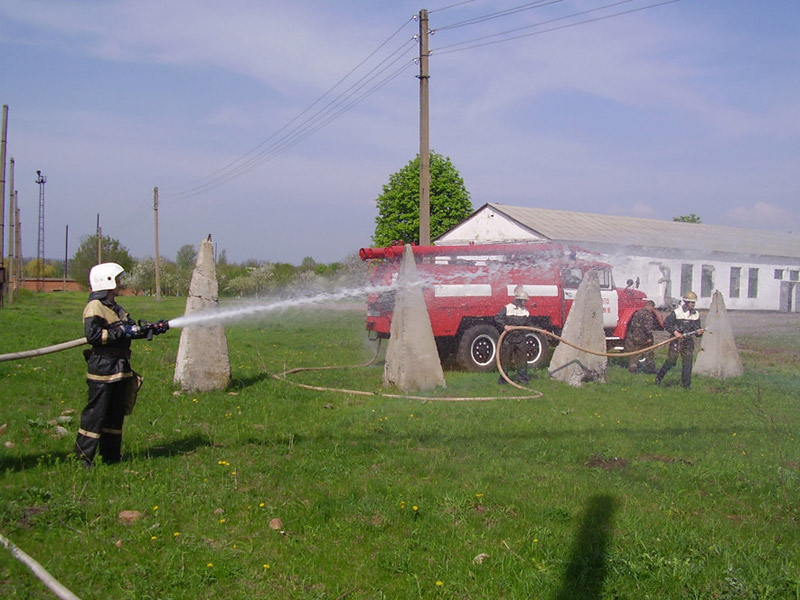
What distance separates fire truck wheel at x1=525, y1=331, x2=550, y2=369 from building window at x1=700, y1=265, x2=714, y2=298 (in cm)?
1654

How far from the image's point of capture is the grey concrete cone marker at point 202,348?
9.88 m

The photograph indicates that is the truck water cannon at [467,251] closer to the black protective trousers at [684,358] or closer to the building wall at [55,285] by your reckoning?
the black protective trousers at [684,358]

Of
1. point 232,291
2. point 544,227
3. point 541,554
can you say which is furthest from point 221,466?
point 232,291

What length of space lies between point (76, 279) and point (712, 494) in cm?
7927

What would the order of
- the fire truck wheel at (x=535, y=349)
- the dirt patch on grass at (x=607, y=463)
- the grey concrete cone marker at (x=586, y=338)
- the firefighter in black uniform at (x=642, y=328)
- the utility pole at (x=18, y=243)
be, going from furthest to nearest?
the utility pole at (x=18, y=243) → the firefighter in black uniform at (x=642, y=328) → the fire truck wheel at (x=535, y=349) → the grey concrete cone marker at (x=586, y=338) → the dirt patch on grass at (x=607, y=463)

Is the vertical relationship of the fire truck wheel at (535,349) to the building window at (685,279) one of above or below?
below

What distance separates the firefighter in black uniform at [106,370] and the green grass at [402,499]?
0.32m

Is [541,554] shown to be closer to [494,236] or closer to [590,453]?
[590,453]

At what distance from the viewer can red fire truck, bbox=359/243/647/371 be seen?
43.7 feet

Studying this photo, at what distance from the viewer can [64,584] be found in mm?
3992

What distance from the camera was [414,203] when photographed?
42906 millimetres

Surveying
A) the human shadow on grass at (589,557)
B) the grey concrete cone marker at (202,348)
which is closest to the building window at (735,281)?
the grey concrete cone marker at (202,348)

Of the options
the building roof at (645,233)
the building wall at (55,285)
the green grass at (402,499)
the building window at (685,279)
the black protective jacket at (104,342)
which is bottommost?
the building wall at (55,285)

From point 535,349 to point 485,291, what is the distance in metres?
1.77
